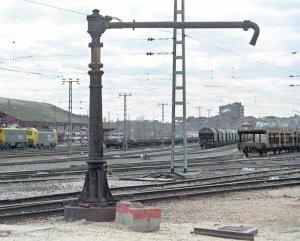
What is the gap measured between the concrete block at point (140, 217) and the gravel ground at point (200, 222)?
15cm

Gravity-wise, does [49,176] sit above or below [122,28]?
below

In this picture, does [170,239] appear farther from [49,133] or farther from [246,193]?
[49,133]

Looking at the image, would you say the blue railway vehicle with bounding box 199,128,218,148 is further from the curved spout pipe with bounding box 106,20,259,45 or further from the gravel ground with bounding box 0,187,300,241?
the curved spout pipe with bounding box 106,20,259,45

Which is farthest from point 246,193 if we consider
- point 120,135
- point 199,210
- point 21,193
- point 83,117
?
point 83,117

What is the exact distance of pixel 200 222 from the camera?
12797 millimetres

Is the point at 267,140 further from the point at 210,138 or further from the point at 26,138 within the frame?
the point at 26,138

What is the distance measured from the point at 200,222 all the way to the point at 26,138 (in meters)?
69.8

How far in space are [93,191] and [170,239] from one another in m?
2.53

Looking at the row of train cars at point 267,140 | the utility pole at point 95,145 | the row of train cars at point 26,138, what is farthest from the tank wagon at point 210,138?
the utility pole at point 95,145

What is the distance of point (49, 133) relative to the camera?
87.1 metres

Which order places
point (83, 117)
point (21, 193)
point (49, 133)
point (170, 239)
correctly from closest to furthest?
point (170, 239) → point (21, 193) → point (49, 133) → point (83, 117)

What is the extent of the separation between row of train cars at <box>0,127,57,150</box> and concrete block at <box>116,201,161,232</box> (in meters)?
64.9

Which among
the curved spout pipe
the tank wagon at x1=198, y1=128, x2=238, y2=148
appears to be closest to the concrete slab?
the curved spout pipe

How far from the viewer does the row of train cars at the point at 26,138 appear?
7550cm
